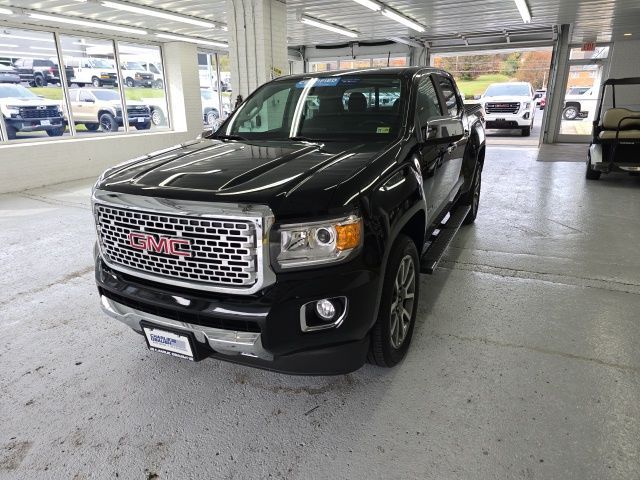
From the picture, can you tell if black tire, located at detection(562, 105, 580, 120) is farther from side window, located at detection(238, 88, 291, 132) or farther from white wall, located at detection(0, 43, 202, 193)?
side window, located at detection(238, 88, 291, 132)

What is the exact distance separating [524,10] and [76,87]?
31.9ft

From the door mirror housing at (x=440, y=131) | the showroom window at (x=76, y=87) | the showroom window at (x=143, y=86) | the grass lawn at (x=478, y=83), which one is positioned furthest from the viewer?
the grass lawn at (x=478, y=83)

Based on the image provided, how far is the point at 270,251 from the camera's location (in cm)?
178

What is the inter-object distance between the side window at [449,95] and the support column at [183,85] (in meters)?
9.71

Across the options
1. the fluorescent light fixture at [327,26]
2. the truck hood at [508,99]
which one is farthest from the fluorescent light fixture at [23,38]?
the truck hood at [508,99]

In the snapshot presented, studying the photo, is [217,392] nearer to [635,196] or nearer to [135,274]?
[135,274]

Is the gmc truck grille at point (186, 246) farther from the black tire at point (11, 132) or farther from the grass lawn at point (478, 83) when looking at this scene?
the grass lawn at point (478, 83)

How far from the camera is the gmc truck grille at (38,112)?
872cm

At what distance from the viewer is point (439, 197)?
→ 3248 millimetres

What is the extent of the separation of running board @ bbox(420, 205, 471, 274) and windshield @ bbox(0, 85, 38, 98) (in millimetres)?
8585

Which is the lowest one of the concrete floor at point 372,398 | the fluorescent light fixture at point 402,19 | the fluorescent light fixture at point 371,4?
the concrete floor at point 372,398

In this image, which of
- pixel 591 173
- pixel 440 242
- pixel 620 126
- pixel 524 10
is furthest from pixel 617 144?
pixel 440 242

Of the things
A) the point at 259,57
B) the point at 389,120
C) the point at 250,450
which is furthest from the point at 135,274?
the point at 259,57

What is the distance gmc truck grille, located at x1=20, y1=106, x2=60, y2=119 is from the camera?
28.6 ft
